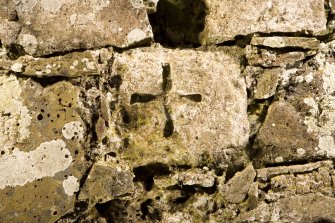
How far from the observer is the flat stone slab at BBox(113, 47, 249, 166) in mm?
2006

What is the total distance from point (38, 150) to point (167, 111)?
590 millimetres

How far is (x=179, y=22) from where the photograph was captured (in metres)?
2.23

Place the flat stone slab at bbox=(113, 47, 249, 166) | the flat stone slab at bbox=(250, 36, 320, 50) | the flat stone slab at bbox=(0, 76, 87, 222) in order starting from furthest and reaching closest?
the flat stone slab at bbox=(250, 36, 320, 50) < the flat stone slab at bbox=(113, 47, 249, 166) < the flat stone slab at bbox=(0, 76, 87, 222)

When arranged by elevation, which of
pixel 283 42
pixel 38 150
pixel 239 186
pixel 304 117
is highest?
pixel 283 42

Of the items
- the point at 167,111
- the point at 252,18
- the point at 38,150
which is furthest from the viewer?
the point at 252,18

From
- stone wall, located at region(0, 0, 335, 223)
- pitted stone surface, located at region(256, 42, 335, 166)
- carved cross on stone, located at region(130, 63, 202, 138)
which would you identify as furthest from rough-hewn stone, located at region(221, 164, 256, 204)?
carved cross on stone, located at region(130, 63, 202, 138)

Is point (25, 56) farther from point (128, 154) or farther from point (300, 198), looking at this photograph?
point (300, 198)

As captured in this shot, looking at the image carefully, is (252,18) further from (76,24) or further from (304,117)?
(76,24)

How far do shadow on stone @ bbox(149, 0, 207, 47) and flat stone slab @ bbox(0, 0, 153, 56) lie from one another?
0.20 metres

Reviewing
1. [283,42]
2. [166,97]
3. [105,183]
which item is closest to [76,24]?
[166,97]

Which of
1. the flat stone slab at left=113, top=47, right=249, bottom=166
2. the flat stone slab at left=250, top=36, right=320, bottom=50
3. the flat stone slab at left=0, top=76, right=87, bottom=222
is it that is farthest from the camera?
the flat stone slab at left=250, top=36, right=320, bottom=50

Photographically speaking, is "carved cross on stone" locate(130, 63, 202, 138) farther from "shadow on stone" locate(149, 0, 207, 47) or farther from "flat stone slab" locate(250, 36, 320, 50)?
"flat stone slab" locate(250, 36, 320, 50)

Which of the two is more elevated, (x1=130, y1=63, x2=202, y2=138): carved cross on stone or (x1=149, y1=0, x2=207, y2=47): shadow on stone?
(x1=149, y1=0, x2=207, y2=47): shadow on stone

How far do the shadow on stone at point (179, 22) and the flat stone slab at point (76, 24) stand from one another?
0.64ft
